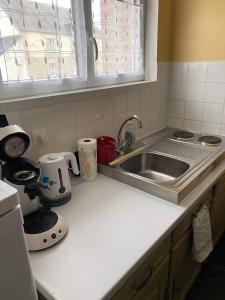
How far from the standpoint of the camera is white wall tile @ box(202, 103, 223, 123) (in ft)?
5.80

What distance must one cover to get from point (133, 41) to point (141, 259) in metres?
1.45

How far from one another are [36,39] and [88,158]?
616 millimetres

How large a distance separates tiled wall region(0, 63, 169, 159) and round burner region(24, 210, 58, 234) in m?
0.31

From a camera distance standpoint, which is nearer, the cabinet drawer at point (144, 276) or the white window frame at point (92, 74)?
the cabinet drawer at point (144, 276)

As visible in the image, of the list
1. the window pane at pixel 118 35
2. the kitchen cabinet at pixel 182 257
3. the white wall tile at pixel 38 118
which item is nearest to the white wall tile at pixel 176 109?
the window pane at pixel 118 35

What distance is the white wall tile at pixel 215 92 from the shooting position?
1.72 m

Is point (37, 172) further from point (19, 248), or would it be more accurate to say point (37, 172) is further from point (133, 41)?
point (133, 41)

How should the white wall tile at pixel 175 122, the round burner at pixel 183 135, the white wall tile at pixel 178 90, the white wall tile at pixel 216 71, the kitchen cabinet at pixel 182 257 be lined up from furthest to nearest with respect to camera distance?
the white wall tile at pixel 175 122, the white wall tile at pixel 178 90, the round burner at pixel 183 135, the white wall tile at pixel 216 71, the kitchen cabinet at pixel 182 257

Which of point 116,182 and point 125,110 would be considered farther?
point 125,110

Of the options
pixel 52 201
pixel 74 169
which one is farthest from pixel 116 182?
pixel 52 201

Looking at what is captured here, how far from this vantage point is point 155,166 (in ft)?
5.18

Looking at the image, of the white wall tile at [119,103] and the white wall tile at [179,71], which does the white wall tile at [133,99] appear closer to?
the white wall tile at [119,103]

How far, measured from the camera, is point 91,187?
1213 millimetres

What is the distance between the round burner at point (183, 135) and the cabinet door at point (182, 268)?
788 millimetres
